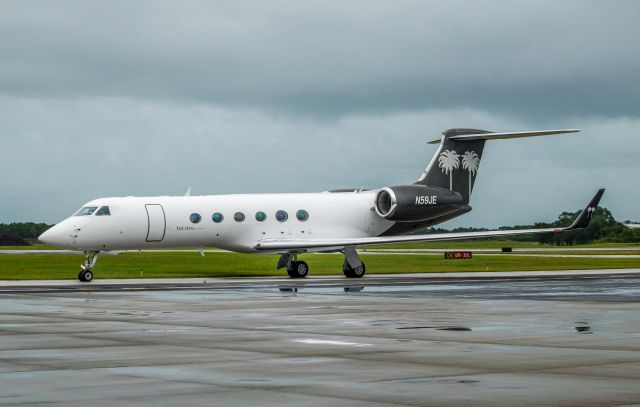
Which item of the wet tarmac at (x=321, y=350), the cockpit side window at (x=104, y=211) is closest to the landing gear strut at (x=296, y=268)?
the cockpit side window at (x=104, y=211)

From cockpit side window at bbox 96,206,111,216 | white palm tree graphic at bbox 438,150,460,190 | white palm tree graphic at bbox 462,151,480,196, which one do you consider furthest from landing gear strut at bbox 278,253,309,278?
white palm tree graphic at bbox 462,151,480,196

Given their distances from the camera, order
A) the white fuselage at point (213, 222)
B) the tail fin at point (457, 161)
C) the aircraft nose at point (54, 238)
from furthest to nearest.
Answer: the tail fin at point (457, 161)
the white fuselage at point (213, 222)
the aircraft nose at point (54, 238)

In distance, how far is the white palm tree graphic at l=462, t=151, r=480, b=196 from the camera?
1925 inches

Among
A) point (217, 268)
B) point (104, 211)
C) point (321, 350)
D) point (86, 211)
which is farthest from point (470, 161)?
point (321, 350)

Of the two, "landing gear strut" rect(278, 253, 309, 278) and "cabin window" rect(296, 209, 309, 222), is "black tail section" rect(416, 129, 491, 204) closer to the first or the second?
"cabin window" rect(296, 209, 309, 222)

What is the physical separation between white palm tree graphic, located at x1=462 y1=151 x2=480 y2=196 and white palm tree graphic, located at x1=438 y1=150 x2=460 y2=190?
0.41 metres

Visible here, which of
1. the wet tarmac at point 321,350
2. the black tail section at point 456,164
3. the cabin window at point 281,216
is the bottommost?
the wet tarmac at point 321,350

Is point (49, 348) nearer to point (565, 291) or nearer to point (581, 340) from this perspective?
point (581, 340)

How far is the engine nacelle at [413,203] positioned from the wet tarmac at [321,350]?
18.7 metres

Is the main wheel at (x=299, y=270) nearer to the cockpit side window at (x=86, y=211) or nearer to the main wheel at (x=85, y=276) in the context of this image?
the cockpit side window at (x=86, y=211)

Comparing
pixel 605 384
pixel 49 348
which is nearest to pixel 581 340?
pixel 605 384

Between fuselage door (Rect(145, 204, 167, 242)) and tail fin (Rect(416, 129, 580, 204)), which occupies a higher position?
tail fin (Rect(416, 129, 580, 204))

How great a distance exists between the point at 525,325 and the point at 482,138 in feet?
102

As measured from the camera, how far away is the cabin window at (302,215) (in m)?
45.4
